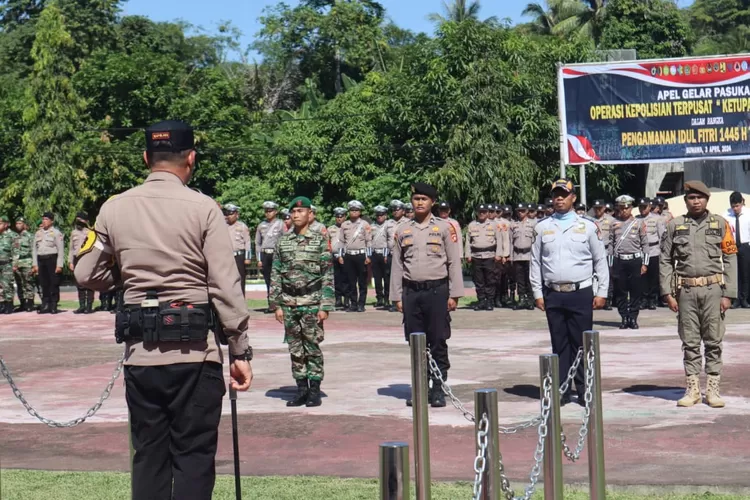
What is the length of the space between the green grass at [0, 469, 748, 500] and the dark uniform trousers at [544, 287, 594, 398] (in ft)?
10.9

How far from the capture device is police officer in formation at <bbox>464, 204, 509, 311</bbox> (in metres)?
23.0

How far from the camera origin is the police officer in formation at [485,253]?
2298 cm

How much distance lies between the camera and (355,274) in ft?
78.6

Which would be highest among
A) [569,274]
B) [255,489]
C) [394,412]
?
[569,274]

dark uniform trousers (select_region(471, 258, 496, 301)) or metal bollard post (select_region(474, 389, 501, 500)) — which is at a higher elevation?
dark uniform trousers (select_region(471, 258, 496, 301))

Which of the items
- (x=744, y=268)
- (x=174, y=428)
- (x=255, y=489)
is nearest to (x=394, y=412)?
(x=255, y=489)

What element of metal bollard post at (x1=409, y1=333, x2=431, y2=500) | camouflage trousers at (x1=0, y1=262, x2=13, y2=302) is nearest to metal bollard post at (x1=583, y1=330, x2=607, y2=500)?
metal bollard post at (x1=409, y1=333, x2=431, y2=500)

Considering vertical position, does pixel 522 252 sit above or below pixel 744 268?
above

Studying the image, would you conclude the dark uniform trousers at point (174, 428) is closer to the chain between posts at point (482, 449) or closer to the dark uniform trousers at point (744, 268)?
the chain between posts at point (482, 449)

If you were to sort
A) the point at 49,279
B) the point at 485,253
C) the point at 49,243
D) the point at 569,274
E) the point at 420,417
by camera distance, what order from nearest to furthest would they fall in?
1. the point at 420,417
2. the point at 569,274
3. the point at 485,253
4. the point at 49,279
5. the point at 49,243

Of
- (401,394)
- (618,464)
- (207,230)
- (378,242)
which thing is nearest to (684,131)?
(378,242)

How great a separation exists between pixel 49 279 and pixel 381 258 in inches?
285

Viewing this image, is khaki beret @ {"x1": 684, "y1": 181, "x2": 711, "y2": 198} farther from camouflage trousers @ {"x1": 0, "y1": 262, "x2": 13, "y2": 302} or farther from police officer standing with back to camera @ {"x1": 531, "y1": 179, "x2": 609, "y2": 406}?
camouflage trousers @ {"x1": 0, "y1": 262, "x2": 13, "y2": 302}

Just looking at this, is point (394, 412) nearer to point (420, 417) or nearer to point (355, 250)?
point (420, 417)
